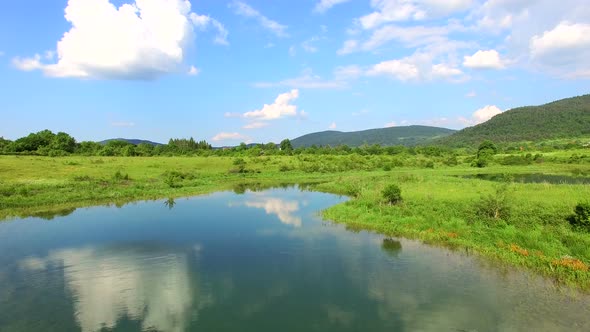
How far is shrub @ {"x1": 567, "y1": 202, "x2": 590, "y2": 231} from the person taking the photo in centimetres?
1873

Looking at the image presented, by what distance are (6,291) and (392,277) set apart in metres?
16.1

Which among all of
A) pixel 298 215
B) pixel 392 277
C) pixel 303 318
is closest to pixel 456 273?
pixel 392 277

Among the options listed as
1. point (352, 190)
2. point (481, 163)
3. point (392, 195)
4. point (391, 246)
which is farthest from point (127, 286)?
point (481, 163)

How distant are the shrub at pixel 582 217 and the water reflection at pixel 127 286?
61.7 feet

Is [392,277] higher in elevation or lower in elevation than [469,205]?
lower

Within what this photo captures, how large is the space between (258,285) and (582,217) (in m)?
17.0

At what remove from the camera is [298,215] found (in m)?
30.9

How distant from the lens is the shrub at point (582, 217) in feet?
61.5

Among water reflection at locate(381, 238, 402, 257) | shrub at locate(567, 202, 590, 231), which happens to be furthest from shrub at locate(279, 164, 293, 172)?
shrub at locate(567, 202, 590, 231)

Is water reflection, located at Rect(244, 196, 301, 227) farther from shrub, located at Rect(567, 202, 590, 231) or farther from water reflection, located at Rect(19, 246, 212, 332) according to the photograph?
shrub, located at Rect(567, 202, 590, 231)

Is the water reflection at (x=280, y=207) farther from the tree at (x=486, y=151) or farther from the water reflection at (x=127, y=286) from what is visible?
the tree at (x=486, y=151)

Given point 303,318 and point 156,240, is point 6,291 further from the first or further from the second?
point 303,318

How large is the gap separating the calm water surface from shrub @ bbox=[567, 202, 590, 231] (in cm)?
630

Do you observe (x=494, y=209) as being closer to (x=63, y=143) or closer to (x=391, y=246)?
(x=391, y=246)
